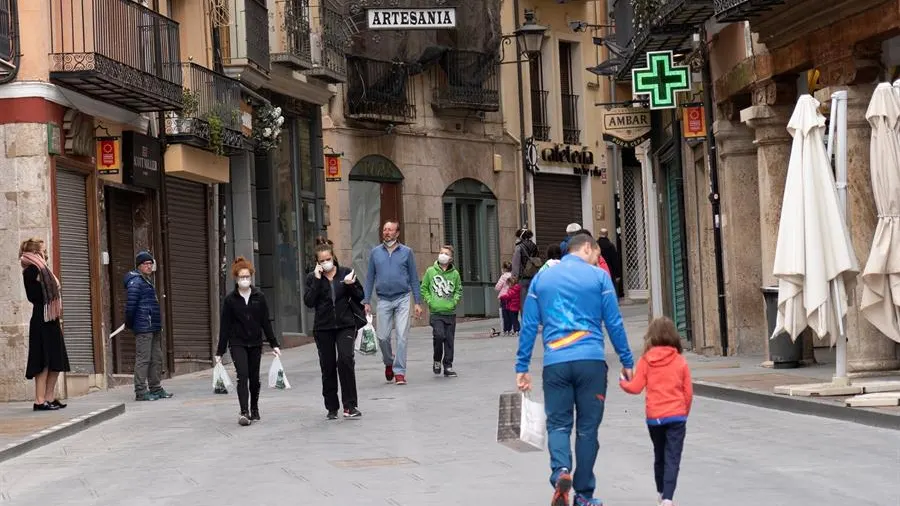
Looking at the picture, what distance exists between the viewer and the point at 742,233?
25234 millimetres

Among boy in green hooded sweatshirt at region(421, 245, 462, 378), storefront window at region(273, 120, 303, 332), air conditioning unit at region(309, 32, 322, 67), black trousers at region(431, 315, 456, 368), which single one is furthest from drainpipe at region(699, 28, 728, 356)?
air conditioning unit at region(309, 32, 322, 67)

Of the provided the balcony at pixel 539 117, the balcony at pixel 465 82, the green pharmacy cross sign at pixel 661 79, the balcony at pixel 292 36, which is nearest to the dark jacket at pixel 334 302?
the green pharmacy cross sign at pixel 661 79

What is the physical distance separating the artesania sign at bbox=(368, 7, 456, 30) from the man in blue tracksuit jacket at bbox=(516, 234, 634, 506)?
26392mm

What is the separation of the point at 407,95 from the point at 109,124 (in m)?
17.1

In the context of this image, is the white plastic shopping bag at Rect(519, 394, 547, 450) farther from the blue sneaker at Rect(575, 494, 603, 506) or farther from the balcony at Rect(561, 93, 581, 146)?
the balcony at Rect(561, 93, 581, 146)

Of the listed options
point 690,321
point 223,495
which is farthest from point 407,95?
point 223,495

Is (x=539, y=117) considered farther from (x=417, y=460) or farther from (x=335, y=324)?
(x=417, y=460)

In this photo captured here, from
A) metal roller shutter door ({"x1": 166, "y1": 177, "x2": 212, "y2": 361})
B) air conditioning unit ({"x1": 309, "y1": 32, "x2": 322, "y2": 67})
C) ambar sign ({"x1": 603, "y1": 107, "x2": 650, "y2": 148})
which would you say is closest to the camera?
metal roller shutter door ({"x1": 166, "y1": 177, "x2": 212, "y2": 361})

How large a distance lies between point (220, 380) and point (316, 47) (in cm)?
1548

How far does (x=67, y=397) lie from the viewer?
23.2 meters

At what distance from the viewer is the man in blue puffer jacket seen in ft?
72.5

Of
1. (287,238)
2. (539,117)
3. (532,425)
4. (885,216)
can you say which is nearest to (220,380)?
(885,216)

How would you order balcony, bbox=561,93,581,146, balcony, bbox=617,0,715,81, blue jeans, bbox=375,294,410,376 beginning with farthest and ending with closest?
balcony, bbox=561,93,581,146, balcony, bbox=617,0,715,81, blue jeans, bbox=375,294,410,376

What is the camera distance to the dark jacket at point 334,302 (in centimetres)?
1819
